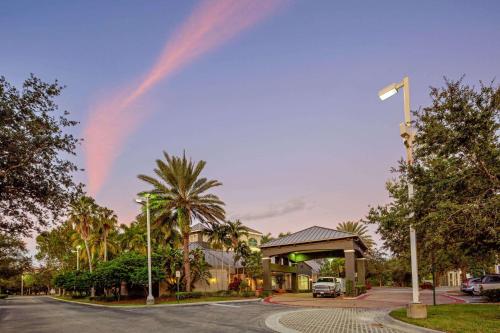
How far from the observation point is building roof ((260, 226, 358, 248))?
117 feet

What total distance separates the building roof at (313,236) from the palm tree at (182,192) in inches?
330

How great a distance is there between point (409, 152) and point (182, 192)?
25209 millimetres

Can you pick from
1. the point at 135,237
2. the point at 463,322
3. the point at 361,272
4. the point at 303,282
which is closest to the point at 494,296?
the point at 463,322

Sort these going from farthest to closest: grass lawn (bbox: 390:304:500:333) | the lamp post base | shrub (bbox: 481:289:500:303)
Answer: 1. shrub (bbox: 481:289:500:303)
2. the lamp post base
3. grass lawn (bbox: 390:304:500:333)

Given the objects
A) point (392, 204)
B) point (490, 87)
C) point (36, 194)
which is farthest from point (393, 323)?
point (36, 194)

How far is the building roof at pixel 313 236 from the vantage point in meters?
35.6

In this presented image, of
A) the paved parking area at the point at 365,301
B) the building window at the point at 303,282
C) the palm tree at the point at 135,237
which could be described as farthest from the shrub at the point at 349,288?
the palm tree at the point at 135,237

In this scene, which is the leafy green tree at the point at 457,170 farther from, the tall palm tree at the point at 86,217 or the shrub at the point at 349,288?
the tall palm tree at the point at 86,217

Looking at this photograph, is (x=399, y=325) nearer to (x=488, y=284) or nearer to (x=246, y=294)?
(x=488, y=284)

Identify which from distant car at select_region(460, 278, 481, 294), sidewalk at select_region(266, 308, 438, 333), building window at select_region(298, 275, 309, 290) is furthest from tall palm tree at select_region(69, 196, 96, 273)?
distant car at select_region(460, 278, 481, 294)

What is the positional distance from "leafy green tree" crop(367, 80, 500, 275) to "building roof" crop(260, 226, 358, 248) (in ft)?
73.6

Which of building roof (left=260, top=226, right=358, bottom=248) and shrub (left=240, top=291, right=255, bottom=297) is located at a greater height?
building roof (left=260, top=226, right=358, bottom=248)

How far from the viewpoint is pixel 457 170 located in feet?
39.4

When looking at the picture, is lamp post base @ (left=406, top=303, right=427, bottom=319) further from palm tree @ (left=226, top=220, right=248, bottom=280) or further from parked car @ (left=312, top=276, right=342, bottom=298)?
palm tree @ (left=226, top=220, right=248, bottom=280)
